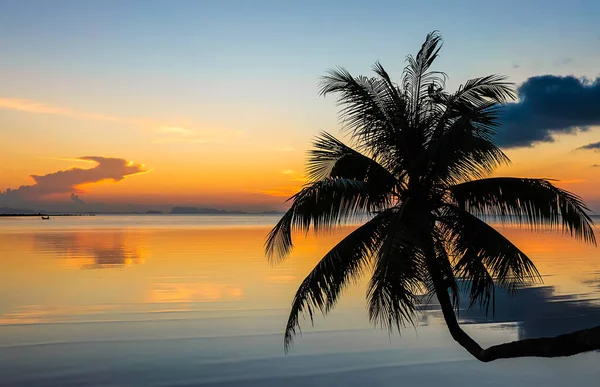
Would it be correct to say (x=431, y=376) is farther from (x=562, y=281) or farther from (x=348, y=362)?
(x=562, y=281)

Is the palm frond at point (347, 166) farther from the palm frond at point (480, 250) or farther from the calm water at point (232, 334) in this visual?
the calm water at point (232, 334)

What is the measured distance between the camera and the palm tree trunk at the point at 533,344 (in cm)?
700

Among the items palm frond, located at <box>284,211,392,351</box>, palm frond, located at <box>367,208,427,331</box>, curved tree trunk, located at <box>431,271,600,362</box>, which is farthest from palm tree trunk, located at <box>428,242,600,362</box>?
palm frond, located at <box>284,211,392,351</box>

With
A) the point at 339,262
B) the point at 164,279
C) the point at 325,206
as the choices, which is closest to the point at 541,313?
the point at 339,262

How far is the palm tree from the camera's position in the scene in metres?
10.0

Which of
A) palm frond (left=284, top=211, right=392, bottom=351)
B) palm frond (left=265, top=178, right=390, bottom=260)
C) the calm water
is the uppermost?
palm frond (left=265, top=178, right=390, bottom=260)

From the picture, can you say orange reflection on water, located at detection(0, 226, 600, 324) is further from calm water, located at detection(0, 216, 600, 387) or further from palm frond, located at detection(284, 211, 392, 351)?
palm frond, located at detection(284, 211, 392, 351)

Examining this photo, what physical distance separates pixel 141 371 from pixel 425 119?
10.6 meters

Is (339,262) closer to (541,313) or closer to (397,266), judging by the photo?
(397,266)

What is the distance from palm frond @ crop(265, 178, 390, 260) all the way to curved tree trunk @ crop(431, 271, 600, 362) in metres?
1.92

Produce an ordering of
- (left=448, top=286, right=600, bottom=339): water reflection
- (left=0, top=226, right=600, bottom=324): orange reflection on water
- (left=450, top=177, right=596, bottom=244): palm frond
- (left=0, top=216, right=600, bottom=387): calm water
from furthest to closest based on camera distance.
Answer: (left=0, top=226, right=600, bottom=324): orange reflection on water
(left=448, top=286, right=600, bottom=339): water reflection
(left=0, top=216, right=600, bottom=387): calm water
(left=450, top=177, right=596, bottom=244): palm frond

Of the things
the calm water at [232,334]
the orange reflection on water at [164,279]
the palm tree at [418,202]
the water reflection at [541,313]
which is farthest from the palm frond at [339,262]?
the orange reflection on water at [164,279]

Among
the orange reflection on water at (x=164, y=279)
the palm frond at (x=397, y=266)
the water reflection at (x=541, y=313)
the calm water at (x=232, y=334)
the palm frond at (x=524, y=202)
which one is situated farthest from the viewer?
the orange reflection on water at (x=164, y=279)

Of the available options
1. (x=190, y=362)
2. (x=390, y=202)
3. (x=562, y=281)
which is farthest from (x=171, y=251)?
(x=390, y=202)
